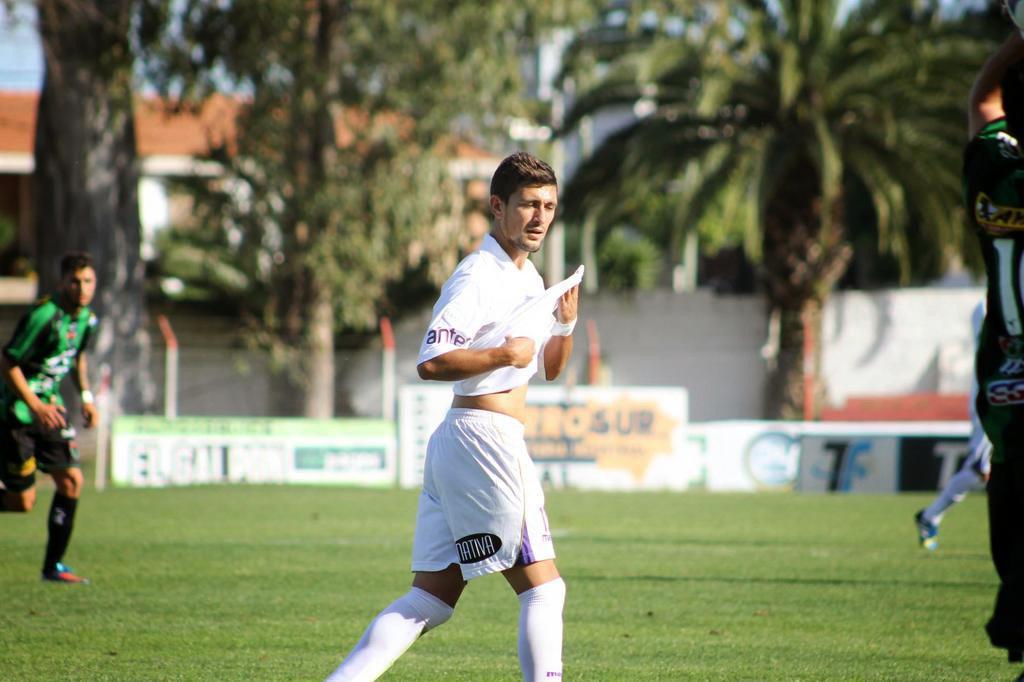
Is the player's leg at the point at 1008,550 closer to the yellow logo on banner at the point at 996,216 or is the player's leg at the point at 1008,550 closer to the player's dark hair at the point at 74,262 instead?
the yellow logo on banner at the point at 996,216

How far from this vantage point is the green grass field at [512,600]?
6.73 m

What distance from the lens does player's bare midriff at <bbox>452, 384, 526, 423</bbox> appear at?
4.76 meters

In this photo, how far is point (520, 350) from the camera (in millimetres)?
4594

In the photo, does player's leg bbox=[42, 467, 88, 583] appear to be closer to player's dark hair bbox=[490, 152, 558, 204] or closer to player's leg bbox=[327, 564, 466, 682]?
player's leg bbox=[327, 564, 466, 682]

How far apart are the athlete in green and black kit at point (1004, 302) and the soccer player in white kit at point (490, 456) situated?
1366mm

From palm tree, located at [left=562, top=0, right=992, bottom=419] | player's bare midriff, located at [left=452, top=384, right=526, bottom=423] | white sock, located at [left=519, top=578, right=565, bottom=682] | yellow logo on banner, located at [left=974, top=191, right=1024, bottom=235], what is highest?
palm tree, located at [left=562, top=0, right=992, bottom=419]

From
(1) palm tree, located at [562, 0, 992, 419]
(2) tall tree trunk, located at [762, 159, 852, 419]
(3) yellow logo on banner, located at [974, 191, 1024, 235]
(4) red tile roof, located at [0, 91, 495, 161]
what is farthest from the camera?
(4) red tile roof, located at [0, 91, 495, 161]

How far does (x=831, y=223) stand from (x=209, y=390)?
12.0m

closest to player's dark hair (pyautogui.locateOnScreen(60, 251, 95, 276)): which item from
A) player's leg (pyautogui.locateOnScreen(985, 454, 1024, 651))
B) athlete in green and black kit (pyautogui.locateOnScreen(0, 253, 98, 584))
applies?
athlete in green and black kit (pyautogui.locateOnScreen(0, 253, 98, 584))

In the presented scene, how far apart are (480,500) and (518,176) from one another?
1113 mm

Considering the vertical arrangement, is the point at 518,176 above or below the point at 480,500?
above

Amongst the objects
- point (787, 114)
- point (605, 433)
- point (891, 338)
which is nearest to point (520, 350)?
point (605, 433)

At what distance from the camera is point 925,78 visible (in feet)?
76.3

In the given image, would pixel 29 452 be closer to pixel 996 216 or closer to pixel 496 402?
pixel 496 402
